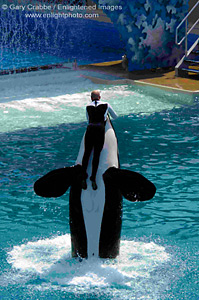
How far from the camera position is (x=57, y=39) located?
76.7 feet

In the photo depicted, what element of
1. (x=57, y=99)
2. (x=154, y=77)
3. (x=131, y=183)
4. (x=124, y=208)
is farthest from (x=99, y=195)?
(x=154, y=77)

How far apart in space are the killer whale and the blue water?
196mm

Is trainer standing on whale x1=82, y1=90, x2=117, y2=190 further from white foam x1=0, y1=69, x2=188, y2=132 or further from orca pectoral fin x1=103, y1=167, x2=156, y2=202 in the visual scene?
white foam x1=0, y1=69, x2=188, y2=132

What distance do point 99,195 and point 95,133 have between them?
55 cm

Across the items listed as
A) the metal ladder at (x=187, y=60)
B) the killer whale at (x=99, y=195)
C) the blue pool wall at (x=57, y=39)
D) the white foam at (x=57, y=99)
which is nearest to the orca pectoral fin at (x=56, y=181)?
the killer whale at (x=99, y=195)

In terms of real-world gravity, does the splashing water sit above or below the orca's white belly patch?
below

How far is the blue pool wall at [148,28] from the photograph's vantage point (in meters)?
14.7

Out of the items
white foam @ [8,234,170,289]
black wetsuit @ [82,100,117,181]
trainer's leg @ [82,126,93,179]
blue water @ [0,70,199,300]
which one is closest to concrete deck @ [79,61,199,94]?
blue water @ [0,70,199,300]

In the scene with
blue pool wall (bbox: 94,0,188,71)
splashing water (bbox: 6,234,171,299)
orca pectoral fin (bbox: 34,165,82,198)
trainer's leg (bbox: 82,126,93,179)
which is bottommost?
splashing water (bbox: 6,234,171,299)

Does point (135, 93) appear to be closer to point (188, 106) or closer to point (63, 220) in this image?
point (188, 106)

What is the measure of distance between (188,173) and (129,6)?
7.81 metres

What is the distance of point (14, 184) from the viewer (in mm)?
7645

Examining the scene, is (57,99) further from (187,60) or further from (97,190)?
(97,190)

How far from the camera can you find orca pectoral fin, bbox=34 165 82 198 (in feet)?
16.3
